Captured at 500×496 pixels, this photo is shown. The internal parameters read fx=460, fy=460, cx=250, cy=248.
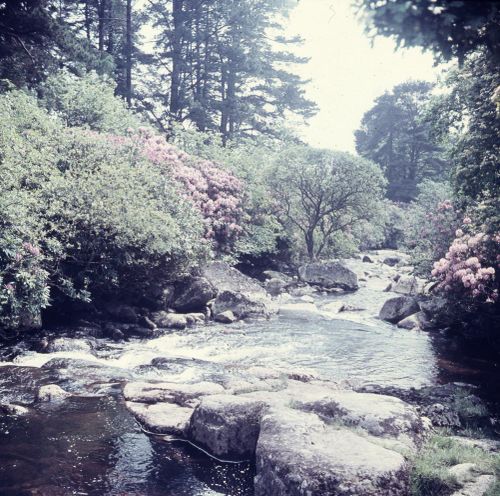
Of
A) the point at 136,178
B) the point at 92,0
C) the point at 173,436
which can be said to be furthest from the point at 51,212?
the point at 92,0

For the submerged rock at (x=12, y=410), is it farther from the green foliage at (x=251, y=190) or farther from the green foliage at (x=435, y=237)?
the green foliage at (x=251, y=190)

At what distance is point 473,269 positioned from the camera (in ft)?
44.1

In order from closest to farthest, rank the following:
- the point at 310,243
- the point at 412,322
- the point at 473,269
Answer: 1. the point at 473,269
2. the point at 412,322
3. the point at 310,243

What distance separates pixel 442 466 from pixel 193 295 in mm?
12255

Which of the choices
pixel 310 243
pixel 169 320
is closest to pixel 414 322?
pixel 169 320

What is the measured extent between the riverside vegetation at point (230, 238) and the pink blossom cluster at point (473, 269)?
2.5 inches

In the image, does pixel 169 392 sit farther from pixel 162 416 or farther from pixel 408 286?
pixel 408 286

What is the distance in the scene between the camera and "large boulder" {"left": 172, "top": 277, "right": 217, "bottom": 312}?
16.8 m

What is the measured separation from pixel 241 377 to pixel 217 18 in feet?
112

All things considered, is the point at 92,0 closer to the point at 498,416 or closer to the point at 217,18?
the point at 217,18

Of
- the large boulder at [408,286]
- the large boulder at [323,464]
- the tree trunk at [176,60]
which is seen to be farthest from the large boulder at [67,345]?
the tree trunk at [176,60]

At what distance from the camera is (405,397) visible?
30.6ft

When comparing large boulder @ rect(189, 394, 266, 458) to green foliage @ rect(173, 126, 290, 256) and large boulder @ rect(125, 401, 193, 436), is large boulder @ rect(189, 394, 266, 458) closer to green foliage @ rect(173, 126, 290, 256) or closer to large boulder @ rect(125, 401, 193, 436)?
large boulder @ rect(125, 401, 193, 436)

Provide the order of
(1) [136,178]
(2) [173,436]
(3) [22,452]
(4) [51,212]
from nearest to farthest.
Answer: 1. (3) [22,452]
2. (2) [173,436]
3. (4) [51,212]
4. (1) [136,178]
